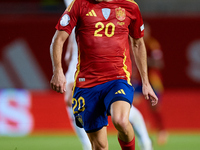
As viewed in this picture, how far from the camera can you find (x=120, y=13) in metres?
4.45

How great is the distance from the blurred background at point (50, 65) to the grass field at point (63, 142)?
53 centimetres

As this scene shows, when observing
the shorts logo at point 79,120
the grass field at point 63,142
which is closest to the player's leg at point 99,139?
the shorts logo at point 79,120

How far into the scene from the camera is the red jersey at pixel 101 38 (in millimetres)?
4387

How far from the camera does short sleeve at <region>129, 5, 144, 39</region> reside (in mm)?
4543

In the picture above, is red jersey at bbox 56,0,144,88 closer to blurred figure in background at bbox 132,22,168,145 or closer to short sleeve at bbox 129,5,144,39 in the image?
short sleeve at bbox 129,5,144,39

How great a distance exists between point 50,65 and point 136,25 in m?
6.64

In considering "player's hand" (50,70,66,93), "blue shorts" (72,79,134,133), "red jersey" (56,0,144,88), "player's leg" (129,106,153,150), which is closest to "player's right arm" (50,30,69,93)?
"player's hand" (50,70,66,93)

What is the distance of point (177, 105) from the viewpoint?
9.98 m

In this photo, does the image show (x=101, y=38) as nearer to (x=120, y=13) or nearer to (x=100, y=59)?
(x=100, y=59)

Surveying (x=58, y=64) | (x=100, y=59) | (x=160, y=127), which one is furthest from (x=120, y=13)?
(x=160, y=127)

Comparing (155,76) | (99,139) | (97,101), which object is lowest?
(155,76)

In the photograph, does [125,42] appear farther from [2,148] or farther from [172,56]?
[172,56]

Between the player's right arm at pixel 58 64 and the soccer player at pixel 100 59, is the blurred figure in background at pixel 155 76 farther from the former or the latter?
the player's right arm at pixel 58 64

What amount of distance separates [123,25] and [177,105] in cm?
581
